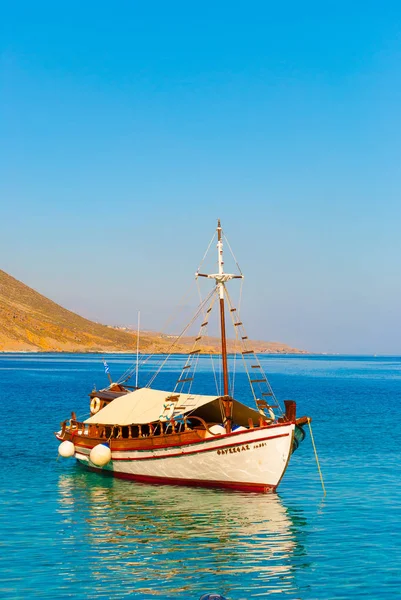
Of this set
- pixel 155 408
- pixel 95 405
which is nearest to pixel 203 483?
pixel 155 408

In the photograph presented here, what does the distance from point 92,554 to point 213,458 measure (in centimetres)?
1108

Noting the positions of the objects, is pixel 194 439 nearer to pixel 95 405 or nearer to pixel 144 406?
pixel 144 406

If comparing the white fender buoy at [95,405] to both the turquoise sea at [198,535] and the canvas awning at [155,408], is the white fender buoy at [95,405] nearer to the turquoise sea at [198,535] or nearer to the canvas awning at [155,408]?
the turquoise sea at [198,535]

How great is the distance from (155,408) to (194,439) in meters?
4.64

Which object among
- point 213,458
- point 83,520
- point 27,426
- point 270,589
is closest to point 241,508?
point 213,458

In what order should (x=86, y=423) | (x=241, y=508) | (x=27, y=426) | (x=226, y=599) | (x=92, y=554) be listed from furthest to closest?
(x=27, y=426) → (x=86, y=423) → (x=241, y=508) → (x=92, y=554) → (x=226, y=599)

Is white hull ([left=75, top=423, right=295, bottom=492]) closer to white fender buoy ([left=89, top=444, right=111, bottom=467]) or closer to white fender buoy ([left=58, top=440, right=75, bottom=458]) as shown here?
white fender buoy ([left=89, top=444, right=111, bottom=467])

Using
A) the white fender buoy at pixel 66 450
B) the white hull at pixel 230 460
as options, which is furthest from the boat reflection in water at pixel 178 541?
the white fender buoy at pixel 66 450

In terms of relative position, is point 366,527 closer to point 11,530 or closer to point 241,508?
point 241,508

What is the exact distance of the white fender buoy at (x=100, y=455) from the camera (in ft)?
118

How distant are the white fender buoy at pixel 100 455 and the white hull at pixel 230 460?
2.08 m

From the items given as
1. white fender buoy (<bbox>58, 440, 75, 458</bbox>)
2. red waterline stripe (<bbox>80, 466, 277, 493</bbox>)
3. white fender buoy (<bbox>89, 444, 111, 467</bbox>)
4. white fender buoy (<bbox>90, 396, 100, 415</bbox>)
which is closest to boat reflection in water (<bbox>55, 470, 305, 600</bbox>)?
red waterline stripe (<bbox>80, 466, 277, 493</bbox>)

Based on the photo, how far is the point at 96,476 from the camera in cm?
3756

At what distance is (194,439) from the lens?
33.3 meters
